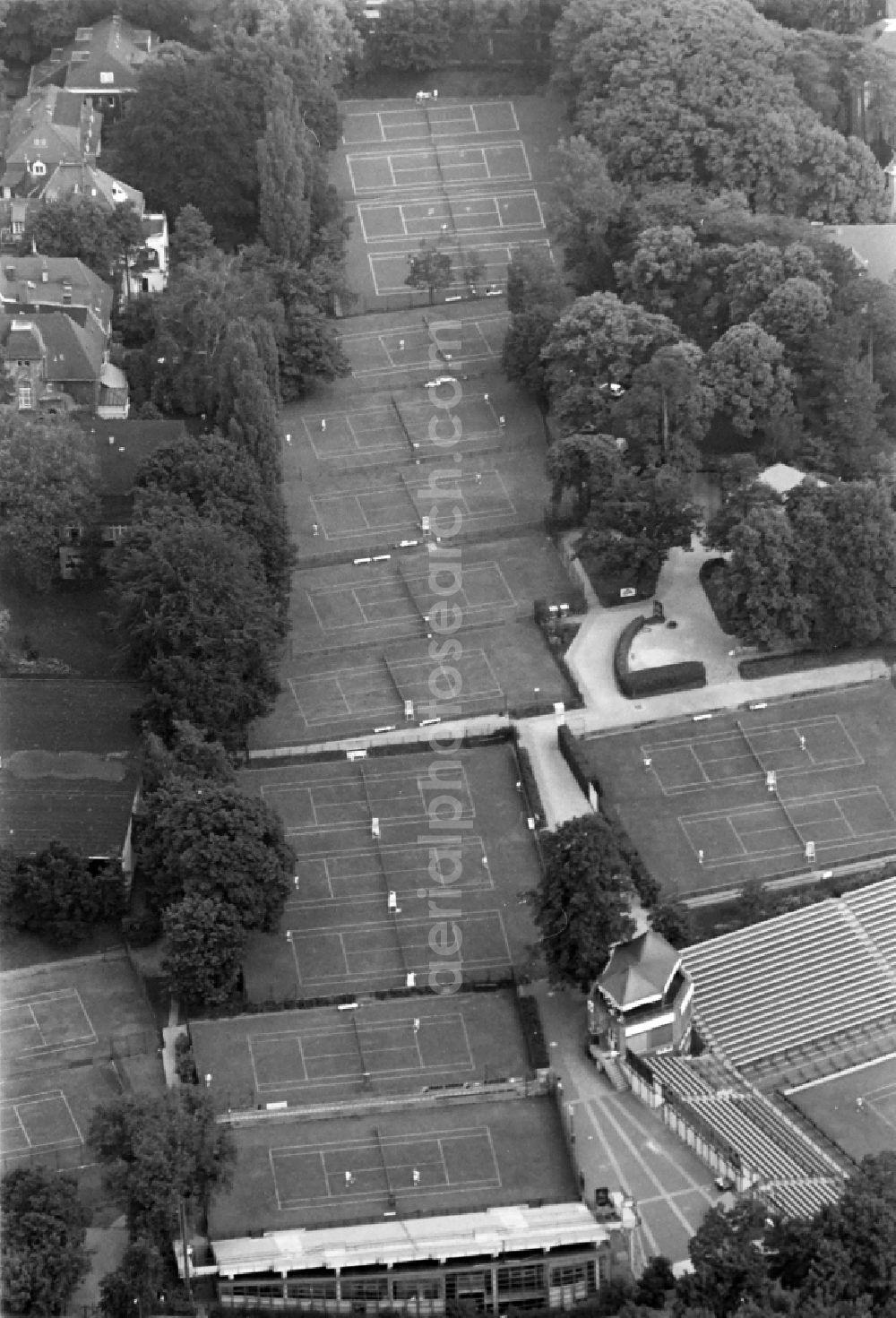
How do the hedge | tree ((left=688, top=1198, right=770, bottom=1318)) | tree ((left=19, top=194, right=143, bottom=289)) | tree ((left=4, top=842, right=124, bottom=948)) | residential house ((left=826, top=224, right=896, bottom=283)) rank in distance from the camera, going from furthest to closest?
tree ((left=19, top=194, right=143, bottom=289)) → residential house ((left=826, top=224, right=896, bottom=283)) → the hedge → tree ((left=4, top=842, right=124, bottom=948)) → tree ((left=688, top=1198, right=770, bottom=1318))

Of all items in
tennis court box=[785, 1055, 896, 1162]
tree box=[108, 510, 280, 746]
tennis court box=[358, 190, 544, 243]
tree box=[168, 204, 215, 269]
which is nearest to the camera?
tennis court box=[785, 1055, 896, 1162]

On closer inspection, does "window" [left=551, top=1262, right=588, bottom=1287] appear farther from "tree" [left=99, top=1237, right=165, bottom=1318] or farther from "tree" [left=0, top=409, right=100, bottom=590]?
"tree" [left=0, top=409, right=100, bottom=590]

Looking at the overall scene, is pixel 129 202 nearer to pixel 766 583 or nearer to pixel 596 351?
pixel 596 351

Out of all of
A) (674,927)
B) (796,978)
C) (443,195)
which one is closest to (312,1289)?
(674,927)

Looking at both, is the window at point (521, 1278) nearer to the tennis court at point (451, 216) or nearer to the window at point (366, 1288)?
the window at point (366, 1288)

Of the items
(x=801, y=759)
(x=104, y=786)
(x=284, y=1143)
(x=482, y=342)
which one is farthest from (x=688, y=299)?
(x=284, y=1143)

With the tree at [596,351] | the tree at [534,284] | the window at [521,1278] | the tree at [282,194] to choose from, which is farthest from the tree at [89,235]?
the window at [521,1278]

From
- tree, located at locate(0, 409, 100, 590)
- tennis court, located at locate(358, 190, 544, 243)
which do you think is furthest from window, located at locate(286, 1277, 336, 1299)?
tennis court, located at locate(358, 190, 544, 243)
